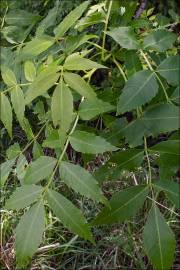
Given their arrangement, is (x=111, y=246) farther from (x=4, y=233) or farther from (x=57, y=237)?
(x=4, y=233)

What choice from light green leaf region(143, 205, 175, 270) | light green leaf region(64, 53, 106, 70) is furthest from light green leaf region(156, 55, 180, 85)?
Result: light green leaf region(143, 205, 175, 270)

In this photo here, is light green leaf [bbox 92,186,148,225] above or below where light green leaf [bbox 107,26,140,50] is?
below

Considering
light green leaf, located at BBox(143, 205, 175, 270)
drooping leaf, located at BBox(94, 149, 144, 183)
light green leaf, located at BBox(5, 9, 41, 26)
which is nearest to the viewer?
light green leaf, located at BBox(143, 205, 175, 270)

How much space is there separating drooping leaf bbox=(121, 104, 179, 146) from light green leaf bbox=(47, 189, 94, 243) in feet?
0.51

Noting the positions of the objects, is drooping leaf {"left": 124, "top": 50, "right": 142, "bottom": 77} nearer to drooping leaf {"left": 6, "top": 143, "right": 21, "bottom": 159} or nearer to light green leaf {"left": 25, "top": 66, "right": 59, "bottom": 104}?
light green leaf {"left": 25, "top": 66, "right": 59, "bottom": 104}

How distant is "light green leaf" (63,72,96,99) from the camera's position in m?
0.81

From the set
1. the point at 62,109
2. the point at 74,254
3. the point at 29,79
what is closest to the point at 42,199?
the point at 62,109

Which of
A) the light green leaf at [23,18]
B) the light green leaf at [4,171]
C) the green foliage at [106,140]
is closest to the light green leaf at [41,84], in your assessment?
the green foliage at [106,140]

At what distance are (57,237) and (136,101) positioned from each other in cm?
178

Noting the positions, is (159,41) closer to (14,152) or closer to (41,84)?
(41,84)

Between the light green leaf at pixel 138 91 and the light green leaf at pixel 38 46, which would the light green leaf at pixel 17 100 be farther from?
the light green leaf at pixel 138 91

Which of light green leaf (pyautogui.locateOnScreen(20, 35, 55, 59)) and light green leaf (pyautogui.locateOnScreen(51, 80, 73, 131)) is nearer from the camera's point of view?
light green leaf (pyautogui.locateOnScreen(51, 80, 73, 131))

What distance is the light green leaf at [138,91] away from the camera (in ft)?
2.47

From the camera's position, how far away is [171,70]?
2.54 feet
